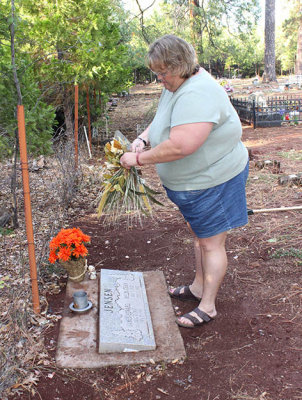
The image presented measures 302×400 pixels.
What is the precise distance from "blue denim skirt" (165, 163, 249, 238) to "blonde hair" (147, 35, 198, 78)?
678 mm

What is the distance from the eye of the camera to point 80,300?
2684mm

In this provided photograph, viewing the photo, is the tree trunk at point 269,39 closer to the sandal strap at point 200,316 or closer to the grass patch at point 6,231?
the grass patch at point 6,231

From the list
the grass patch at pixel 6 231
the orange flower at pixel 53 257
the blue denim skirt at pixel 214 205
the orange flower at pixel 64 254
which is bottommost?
the grass patch at pixel 6 231

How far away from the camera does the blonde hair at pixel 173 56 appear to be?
2.03 meters

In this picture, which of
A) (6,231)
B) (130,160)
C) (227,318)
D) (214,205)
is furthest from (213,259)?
(6,231)

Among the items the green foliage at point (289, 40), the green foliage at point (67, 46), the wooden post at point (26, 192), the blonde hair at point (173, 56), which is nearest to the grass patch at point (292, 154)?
the green foliage at point (67, 46)

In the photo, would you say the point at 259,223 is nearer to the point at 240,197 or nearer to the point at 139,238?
the point at 139,238

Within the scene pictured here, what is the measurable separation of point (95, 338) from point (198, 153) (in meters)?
1.33

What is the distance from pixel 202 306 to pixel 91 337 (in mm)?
759

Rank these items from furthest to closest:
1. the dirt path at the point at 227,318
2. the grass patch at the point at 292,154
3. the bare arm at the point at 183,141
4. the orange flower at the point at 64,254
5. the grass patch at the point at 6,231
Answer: the grass patch at the point at 292,154 → the grass patch at the point at 6,231 → the orange flower at the point at 64,254 → the dirt path at the point at 227,318 → the bare arm at the point at 183,141

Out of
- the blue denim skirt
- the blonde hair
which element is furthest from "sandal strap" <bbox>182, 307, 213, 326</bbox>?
the blonde hair

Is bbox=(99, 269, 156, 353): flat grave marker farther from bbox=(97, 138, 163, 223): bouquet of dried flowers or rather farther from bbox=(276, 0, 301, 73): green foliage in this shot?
bbox=(276, 0, 301, 73): green foliage

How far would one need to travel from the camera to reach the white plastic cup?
2.67m

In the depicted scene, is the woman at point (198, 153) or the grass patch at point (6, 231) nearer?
the woman at point (198, 153)
